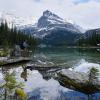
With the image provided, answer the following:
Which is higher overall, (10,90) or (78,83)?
(10,90)

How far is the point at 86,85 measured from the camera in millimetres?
34219

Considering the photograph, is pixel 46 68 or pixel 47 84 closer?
pixel 47 84

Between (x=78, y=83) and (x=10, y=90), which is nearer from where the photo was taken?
(x=10, y=90)

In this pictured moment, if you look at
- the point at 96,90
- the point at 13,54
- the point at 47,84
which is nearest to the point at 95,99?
the point at 96,90

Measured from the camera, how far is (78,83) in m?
36.5

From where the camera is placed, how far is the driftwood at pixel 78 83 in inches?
1313

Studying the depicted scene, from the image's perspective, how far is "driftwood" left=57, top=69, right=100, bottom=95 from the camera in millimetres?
33344

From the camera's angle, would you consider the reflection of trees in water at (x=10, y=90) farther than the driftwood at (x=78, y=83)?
No

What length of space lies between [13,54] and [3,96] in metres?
72.4

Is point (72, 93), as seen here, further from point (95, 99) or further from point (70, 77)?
point (70, 77)

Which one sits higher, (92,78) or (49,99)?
(92,78)

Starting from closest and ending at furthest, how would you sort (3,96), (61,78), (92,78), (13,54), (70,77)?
(3,96) → (92,78) → (70,77) → (61,78) → (13,54)

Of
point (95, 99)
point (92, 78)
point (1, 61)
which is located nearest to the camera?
point (95, 99)

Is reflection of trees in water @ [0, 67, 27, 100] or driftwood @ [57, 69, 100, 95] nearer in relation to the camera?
reflection of trees in water @ [0, 67, 27, 100]
